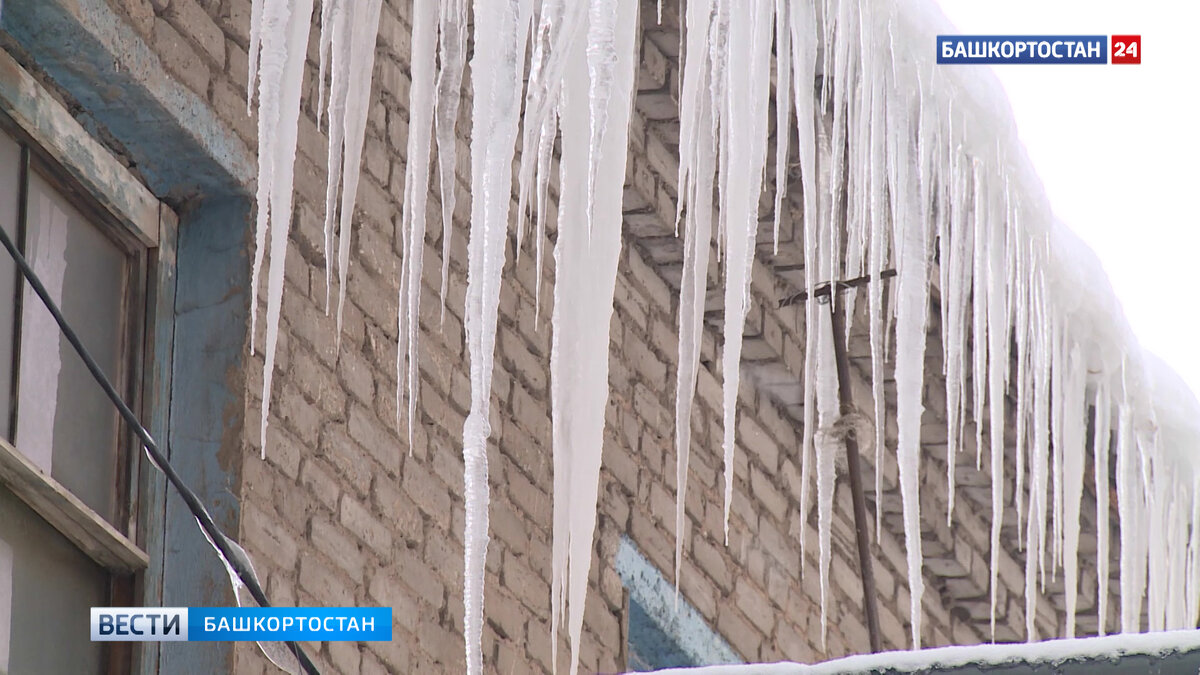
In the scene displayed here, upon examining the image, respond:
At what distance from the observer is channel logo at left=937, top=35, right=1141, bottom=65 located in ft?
13.1

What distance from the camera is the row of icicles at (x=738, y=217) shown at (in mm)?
2436

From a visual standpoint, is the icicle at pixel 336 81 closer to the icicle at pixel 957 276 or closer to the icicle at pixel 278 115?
the icicle at pixel 278 115

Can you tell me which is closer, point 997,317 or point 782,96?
point 782,96

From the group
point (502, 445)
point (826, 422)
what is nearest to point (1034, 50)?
point (826, 422)

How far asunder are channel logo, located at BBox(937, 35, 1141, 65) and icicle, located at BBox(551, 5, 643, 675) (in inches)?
65.7

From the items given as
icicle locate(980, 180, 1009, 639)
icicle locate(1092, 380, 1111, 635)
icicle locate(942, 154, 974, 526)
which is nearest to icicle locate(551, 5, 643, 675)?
icicle locate(942, 154, 974, 526)

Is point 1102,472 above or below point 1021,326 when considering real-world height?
below

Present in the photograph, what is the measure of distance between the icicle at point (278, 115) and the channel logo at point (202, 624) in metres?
0.41

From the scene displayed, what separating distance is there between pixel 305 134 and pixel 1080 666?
2051 mm

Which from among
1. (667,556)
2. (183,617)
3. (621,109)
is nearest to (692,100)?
(621,109)

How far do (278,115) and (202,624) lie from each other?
797mm

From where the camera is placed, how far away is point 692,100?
2559 mm

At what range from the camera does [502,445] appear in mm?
3895

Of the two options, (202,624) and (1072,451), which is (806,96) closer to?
(202,624)
